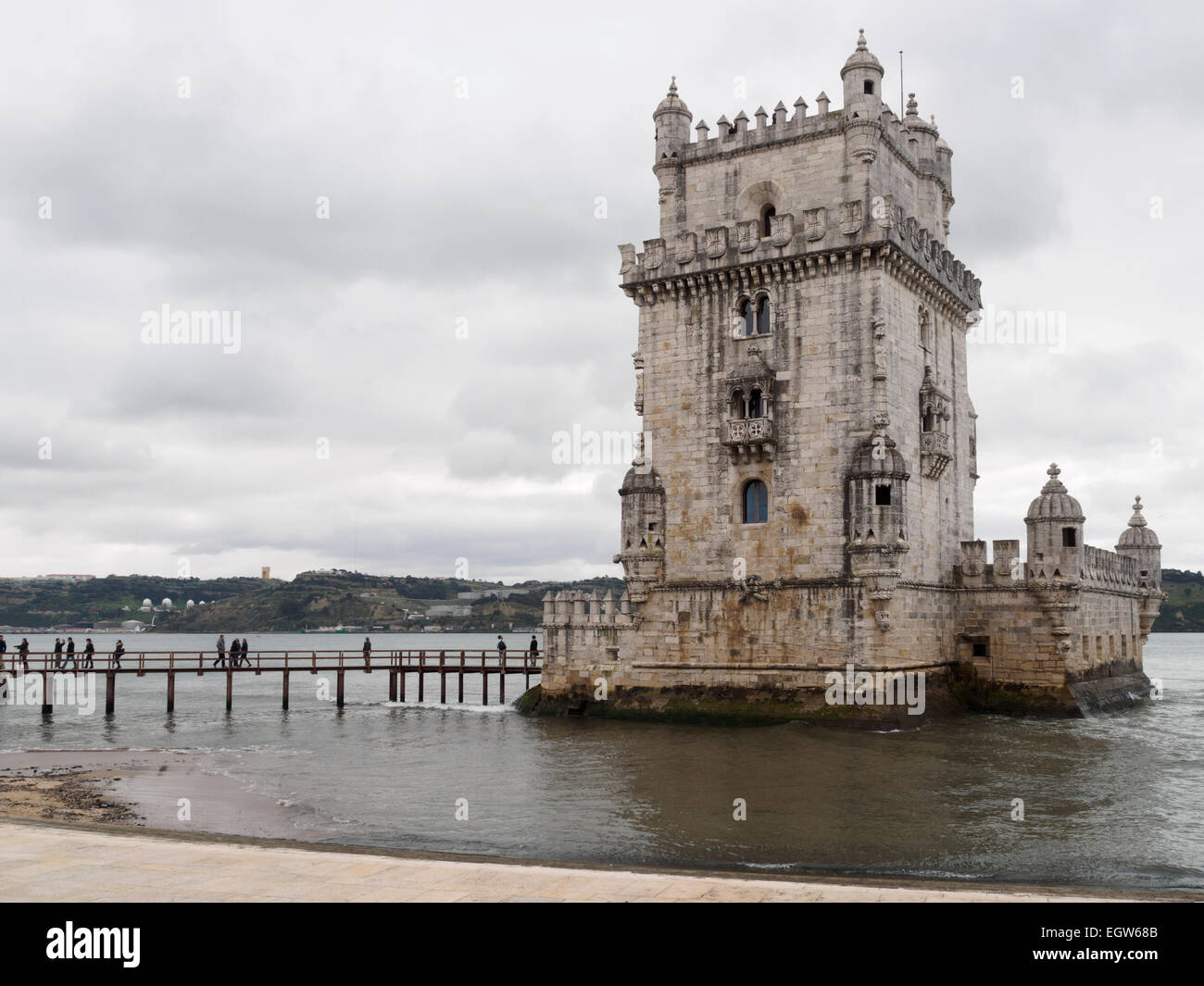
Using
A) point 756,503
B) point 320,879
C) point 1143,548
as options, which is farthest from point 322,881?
point 1143,548

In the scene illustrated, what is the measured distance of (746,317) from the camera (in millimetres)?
36688

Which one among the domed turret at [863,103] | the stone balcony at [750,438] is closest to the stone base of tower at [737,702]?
the stone balcony at [750,438]

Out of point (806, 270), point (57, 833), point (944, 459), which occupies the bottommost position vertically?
point (57, 833)

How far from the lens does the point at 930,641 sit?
35.7 m

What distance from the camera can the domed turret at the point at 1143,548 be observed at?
159ft

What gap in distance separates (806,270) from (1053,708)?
1657cm

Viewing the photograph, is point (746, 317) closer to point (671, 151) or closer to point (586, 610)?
point (671, 151)

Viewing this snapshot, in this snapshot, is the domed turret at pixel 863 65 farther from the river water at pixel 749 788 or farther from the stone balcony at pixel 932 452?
the river water at pixel 749 788

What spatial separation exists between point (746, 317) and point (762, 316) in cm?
59

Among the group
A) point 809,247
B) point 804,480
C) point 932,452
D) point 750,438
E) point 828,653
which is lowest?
point 828,653

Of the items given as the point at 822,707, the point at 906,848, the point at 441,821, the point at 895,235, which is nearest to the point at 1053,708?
the point at 822,707

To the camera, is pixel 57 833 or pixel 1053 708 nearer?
pixel 57 833

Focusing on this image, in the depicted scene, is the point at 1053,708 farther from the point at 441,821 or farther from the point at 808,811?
the point at 441,821
